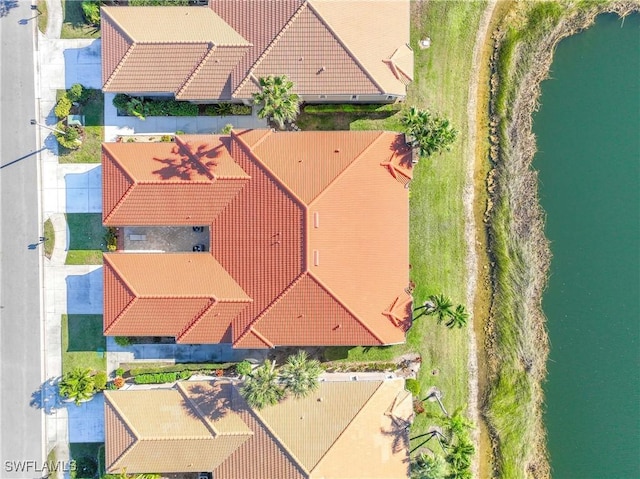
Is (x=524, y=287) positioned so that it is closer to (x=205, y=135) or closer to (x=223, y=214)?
(x=223, y=214)

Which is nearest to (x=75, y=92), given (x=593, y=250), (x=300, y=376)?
(x=300, y=376)

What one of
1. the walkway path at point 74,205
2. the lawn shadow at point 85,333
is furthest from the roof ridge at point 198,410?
the lawn shadow at point 85,333

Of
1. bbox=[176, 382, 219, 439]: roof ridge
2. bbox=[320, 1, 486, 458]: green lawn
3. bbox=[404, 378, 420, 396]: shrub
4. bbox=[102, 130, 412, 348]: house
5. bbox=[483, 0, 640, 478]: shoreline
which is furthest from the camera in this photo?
bbox=[483, 0, 640, 478]: shoreline

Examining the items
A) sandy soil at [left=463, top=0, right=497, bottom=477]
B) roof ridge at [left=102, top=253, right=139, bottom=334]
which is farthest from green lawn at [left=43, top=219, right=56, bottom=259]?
sandy soil at [left=463, top=0, right=497, bottom=477]

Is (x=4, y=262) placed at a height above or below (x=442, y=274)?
above

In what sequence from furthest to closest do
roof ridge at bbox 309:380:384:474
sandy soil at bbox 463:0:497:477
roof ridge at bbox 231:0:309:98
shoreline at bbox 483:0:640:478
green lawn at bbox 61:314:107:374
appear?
sandy soil at bbox 463:0:497:477 → shoreline at bbox 483:0:640:478 → green lawn at bbox 61:314:107:374 → roof ridge at bbox 309:380:384:474 → roof ridge at bbox 231:0:309:98

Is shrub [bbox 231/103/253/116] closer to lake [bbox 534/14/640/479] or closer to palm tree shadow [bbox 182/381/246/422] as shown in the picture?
palm tree shadow [bbox 182/381/246/422]

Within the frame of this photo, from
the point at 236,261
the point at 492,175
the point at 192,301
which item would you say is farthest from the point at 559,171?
the point at 192,301

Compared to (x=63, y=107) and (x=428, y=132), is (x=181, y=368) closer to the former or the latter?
(x=63, y=107)
